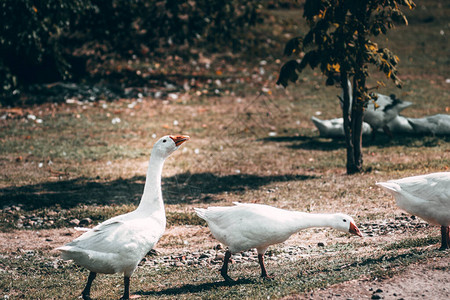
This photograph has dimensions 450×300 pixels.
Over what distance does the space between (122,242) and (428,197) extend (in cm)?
330

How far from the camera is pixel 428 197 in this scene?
612cm

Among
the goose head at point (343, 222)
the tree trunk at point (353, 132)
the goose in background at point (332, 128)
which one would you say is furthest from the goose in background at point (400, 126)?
the goose head at point (343, 222)

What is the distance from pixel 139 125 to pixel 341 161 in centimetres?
594

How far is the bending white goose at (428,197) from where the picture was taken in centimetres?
609

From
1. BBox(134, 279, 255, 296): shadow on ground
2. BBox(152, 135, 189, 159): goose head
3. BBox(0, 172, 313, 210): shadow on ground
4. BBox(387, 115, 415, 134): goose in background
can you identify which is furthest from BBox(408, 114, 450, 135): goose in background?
BBox(152, 135, 189, 159): goose head

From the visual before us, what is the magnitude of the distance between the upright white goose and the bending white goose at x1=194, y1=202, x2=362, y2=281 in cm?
71

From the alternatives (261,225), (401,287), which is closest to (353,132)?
(261,225)

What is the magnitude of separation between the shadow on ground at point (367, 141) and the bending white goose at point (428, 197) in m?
6.75

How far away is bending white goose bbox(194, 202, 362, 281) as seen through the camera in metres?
5.80

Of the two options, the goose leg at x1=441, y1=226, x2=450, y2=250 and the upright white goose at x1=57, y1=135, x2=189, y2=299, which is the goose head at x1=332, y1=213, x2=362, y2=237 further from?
the upright white goose at x1=57, y1=135, x2=189, y2=299

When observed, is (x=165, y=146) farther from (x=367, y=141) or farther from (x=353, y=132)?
(x=367, y=141)

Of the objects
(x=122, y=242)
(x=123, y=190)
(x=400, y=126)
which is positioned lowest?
(x=123, y=190)

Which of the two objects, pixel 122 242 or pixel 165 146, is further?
pixel 165 146

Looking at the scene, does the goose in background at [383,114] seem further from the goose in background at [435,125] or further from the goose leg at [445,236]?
the goose leg at [445,236]
